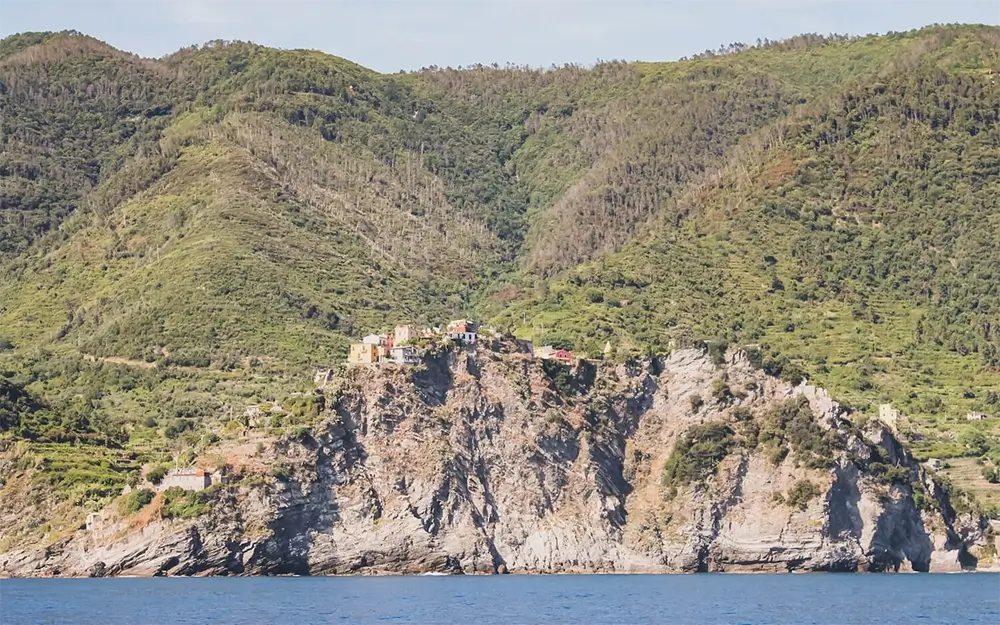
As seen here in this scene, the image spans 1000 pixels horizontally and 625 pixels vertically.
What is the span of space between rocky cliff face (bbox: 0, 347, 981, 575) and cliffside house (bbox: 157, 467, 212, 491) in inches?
68.4

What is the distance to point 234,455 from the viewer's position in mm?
123562

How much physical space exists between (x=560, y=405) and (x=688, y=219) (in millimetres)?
63583

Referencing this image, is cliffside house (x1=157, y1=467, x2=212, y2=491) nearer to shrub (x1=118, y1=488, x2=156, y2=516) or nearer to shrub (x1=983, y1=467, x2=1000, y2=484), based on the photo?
shrub (x1=118, y1=488, x2=156, y2=516)

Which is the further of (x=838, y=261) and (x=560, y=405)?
(x=838, y=261)

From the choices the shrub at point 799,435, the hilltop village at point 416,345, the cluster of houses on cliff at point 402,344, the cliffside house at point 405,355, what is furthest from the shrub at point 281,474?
the shrub at point 799,435

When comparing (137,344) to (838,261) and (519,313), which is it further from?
(838,261)

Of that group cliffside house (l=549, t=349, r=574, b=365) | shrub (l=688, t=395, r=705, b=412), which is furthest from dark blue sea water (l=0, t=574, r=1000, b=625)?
cliffside house (l=549, t=349, r=574, b=365)

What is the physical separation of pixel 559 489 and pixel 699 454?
371 inches

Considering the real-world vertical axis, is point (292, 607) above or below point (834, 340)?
below

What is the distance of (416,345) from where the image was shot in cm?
13188

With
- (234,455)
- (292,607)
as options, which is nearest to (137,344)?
(234,455)

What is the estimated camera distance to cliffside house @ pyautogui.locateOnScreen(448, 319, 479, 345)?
13400 centimetres

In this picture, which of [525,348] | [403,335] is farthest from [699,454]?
[403,335]

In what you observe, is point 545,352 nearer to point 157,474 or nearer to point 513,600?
point 157,474
